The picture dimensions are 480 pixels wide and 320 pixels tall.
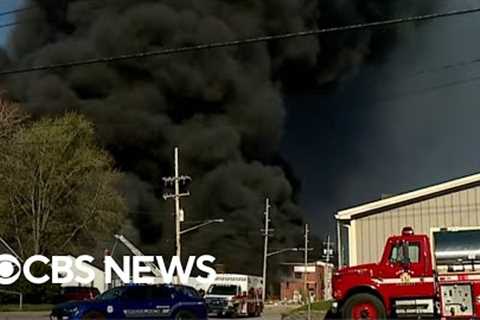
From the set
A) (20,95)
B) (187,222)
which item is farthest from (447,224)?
(20,95)

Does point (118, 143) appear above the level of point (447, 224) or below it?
above

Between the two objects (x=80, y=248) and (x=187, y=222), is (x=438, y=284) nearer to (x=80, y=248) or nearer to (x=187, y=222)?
(x=80, y=248)

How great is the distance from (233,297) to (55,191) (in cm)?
1370

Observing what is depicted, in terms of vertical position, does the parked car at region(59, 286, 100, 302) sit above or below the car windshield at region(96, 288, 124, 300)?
above

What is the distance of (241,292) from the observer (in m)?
35.5

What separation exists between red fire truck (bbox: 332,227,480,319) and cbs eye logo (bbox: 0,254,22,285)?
2446 centimetres

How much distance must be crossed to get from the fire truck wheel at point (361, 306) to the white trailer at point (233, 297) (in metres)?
17.0

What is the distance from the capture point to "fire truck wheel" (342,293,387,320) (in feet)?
56.0

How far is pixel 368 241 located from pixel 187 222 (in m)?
34.6

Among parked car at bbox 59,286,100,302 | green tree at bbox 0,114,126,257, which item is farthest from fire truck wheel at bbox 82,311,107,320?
green tree at bbox 0,114,126,257

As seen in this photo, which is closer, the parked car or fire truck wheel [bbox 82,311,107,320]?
fire truck wheel [bbox 82,311,107,320]

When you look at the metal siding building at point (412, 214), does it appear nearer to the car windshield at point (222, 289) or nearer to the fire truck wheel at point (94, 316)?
the fire truck wheel at point (94, 316)

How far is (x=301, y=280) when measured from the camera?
6172 cm

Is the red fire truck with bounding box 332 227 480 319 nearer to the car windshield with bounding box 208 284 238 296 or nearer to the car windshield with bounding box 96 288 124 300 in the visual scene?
the car windshield with bounding box 96 288 124 300
